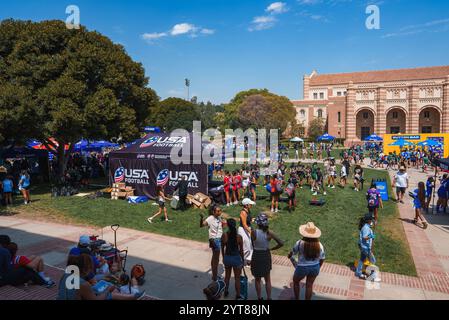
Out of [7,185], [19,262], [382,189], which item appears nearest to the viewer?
[19,262]

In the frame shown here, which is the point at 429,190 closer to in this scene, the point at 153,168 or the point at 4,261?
the point at 153,168

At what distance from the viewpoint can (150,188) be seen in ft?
56.0

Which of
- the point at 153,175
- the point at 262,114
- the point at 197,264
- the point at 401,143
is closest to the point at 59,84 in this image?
the point at 153,175

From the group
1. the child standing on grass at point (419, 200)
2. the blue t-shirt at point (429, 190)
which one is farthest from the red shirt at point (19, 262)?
the blue t-shirt at point (429, 190)

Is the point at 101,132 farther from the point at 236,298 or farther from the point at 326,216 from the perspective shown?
Result: the point at 236,298

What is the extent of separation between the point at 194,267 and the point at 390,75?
2928 inches

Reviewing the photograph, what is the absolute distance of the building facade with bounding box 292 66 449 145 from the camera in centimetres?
5969

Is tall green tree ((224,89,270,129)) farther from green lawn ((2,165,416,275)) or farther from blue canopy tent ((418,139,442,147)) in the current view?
green lawn ((2,165,416,275))

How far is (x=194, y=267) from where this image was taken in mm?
8312

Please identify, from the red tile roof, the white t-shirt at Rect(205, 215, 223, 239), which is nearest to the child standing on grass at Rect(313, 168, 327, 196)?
the white t-shirt at Rect(205, 215, 223, 239)

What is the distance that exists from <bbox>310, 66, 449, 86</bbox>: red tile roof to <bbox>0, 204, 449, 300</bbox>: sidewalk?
220 feet
